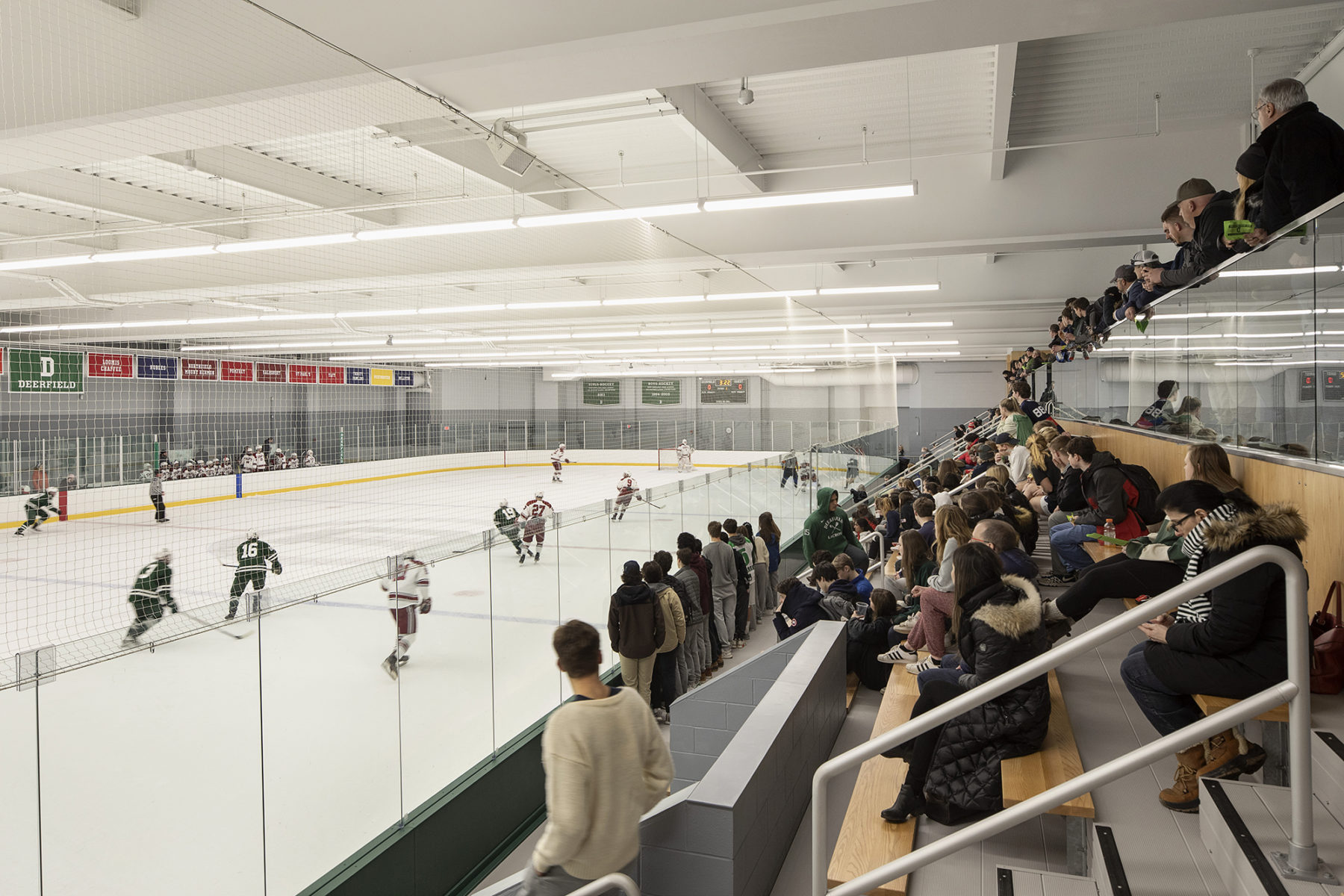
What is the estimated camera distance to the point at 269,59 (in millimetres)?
3986

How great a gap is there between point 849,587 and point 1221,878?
4.21 metres

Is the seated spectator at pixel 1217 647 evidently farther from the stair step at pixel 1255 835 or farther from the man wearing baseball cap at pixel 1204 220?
the man wearing baseball cap at pixel 1204 220

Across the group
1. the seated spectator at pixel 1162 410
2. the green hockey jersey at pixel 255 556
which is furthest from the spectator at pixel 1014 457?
the green hockey jersey at pixel 255 556

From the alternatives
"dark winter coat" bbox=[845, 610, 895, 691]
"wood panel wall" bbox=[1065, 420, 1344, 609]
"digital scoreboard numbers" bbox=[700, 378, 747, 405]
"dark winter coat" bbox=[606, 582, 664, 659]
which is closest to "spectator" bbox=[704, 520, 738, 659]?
"dark winter coat" bbox=[606, 582, 664, 659]

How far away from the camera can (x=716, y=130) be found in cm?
638

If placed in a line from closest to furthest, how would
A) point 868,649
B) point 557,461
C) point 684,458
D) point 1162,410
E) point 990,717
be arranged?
point 990,717 < point 868,649 < point 1162,410 < point 557,461 < point 684,458

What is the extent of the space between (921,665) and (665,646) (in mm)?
2456

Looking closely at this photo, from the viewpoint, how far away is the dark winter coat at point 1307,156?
2900 mm

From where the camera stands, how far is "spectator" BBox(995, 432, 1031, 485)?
24.3 feet

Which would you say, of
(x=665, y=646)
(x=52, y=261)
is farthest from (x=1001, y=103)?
(x=52, y=261)

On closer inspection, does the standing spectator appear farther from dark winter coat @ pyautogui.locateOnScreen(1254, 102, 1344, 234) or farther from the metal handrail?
dark winter coat @ pyautogui.locateOnScreen(1254, 102, 1344, 234)

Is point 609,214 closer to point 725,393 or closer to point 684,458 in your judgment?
point 684,458

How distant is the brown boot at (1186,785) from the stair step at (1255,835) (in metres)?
0.22

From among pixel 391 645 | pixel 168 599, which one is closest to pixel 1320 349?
pixel 391 645
